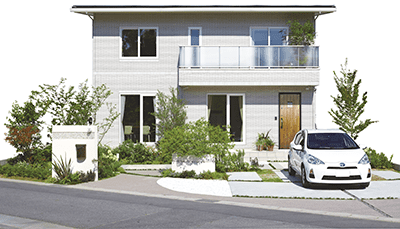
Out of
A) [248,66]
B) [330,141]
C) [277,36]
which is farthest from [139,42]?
[330,141]

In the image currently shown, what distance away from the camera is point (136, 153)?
62.1ft

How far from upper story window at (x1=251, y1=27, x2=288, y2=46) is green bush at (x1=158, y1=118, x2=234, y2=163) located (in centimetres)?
801

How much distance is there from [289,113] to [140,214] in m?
13.7

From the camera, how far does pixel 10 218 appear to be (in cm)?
880

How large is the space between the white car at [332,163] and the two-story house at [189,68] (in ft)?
25.1

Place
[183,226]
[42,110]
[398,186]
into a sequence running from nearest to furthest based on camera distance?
[183,226] → [398,186] → [42,110]

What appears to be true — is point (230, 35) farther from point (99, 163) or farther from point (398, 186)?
point (398, 186)

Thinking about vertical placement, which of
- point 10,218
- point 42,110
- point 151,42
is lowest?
point 10,218

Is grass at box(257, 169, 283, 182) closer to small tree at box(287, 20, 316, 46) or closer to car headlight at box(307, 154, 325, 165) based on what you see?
car headlight at box(307, 154, 325, 165)

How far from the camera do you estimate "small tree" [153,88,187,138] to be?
2048 cm

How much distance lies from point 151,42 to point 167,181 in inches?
387

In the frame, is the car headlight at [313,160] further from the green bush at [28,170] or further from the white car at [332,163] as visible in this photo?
the green bush at [28,170]

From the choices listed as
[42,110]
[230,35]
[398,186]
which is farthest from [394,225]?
[230,35]

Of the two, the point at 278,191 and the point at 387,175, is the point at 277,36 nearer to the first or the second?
the point at 387,175
